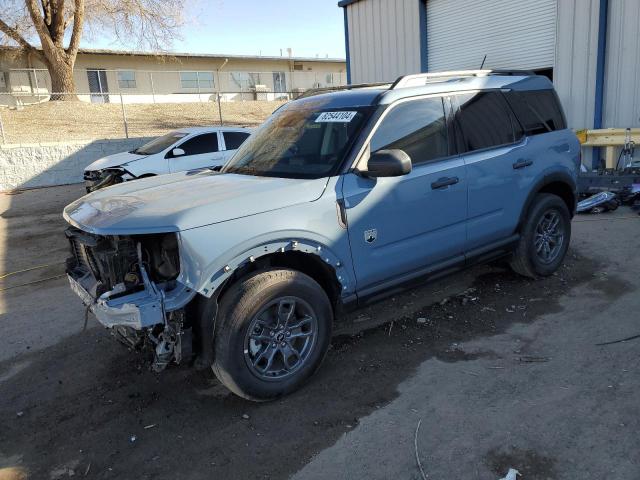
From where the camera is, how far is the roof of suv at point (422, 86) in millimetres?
4094

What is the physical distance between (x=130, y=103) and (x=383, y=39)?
18167 mm

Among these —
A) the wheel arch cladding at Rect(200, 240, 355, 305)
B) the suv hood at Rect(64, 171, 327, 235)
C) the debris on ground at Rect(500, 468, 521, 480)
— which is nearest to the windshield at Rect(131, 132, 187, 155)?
the suv hood at Rect(64, 171, 327, 235)

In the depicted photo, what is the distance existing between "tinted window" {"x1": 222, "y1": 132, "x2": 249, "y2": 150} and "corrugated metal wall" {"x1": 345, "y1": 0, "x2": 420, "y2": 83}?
518 cm

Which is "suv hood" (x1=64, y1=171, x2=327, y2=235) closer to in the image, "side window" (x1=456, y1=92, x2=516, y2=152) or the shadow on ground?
the shadow on ground

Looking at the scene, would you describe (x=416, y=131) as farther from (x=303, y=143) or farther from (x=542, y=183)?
(x=542, y=183)

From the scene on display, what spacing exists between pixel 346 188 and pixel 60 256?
5781 mm

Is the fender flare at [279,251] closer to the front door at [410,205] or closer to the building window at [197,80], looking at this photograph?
the front door at [410,205]

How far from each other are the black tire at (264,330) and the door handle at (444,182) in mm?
1286

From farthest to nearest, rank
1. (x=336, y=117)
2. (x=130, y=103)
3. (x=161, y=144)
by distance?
(x=130, y=103), (x=161, y=144), (x=336, y=117)

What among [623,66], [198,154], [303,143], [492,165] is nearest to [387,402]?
[303,143]

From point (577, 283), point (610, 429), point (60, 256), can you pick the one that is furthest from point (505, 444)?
point (60, 256)

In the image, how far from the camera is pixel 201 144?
38.4ft

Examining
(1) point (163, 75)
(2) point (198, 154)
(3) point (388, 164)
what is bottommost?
(2) point (198, 154)

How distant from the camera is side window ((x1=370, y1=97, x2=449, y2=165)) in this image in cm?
396
